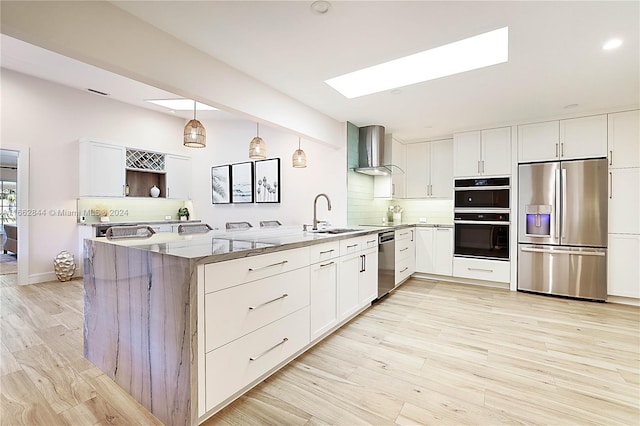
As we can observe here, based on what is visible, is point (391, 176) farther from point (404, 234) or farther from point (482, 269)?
point (482, 269)

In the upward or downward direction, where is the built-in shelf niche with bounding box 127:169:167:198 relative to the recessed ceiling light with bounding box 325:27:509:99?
downward

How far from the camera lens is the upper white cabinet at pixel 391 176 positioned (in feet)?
15.7

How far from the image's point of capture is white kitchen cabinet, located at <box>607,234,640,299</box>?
3.53m

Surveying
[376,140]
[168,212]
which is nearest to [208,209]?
[168,212]

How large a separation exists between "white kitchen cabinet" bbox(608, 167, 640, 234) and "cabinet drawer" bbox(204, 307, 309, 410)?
4074 mm

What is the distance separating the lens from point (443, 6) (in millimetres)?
1854

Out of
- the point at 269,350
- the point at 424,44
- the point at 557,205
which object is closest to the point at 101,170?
the point at 269,350

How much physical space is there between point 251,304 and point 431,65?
274 centimetres

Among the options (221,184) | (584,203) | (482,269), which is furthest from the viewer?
(221,184)

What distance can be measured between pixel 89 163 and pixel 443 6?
544cm

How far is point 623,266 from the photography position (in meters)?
3.59

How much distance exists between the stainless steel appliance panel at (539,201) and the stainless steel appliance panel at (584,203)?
0.08 m

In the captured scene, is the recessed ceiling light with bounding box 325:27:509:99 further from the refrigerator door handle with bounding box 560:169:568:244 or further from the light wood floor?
the light wood floor

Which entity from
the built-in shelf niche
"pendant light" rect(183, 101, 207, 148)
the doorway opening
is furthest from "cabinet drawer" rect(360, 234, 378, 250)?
the doorway opening
